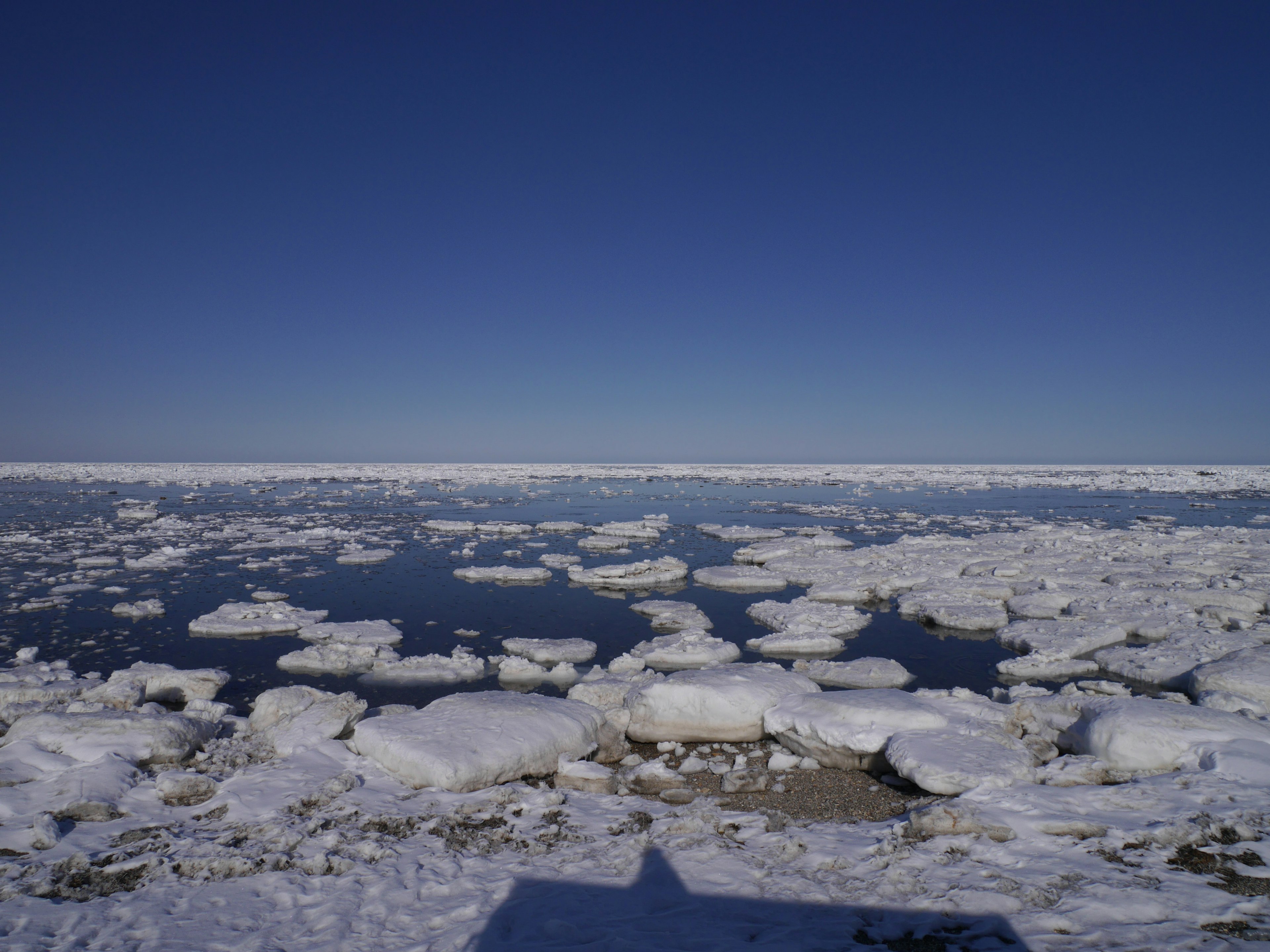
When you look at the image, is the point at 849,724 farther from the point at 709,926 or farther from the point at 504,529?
the point at 504,529

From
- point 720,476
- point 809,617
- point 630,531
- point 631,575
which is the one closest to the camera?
point 809,617

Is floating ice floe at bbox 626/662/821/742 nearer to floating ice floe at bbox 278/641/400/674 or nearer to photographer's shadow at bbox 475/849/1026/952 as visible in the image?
photographer's shadow at bbox 475/849/1026/952

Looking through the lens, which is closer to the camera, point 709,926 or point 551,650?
point 709,926

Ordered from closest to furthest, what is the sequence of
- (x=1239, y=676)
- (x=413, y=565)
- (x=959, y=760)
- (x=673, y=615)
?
(x=959, y=760) → (x=1239, y=676) → (x=673, y=615) → (x=413, y=565)

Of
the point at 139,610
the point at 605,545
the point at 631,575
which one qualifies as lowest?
the point at 139,610

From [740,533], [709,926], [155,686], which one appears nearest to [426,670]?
[155,686]

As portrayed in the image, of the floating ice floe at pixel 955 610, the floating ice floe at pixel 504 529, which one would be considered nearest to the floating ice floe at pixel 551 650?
the floating ice floe at pixel 955 610

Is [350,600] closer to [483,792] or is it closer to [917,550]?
[483,792]

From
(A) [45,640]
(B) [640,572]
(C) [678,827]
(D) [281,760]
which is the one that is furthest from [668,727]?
(A) [45,640]
